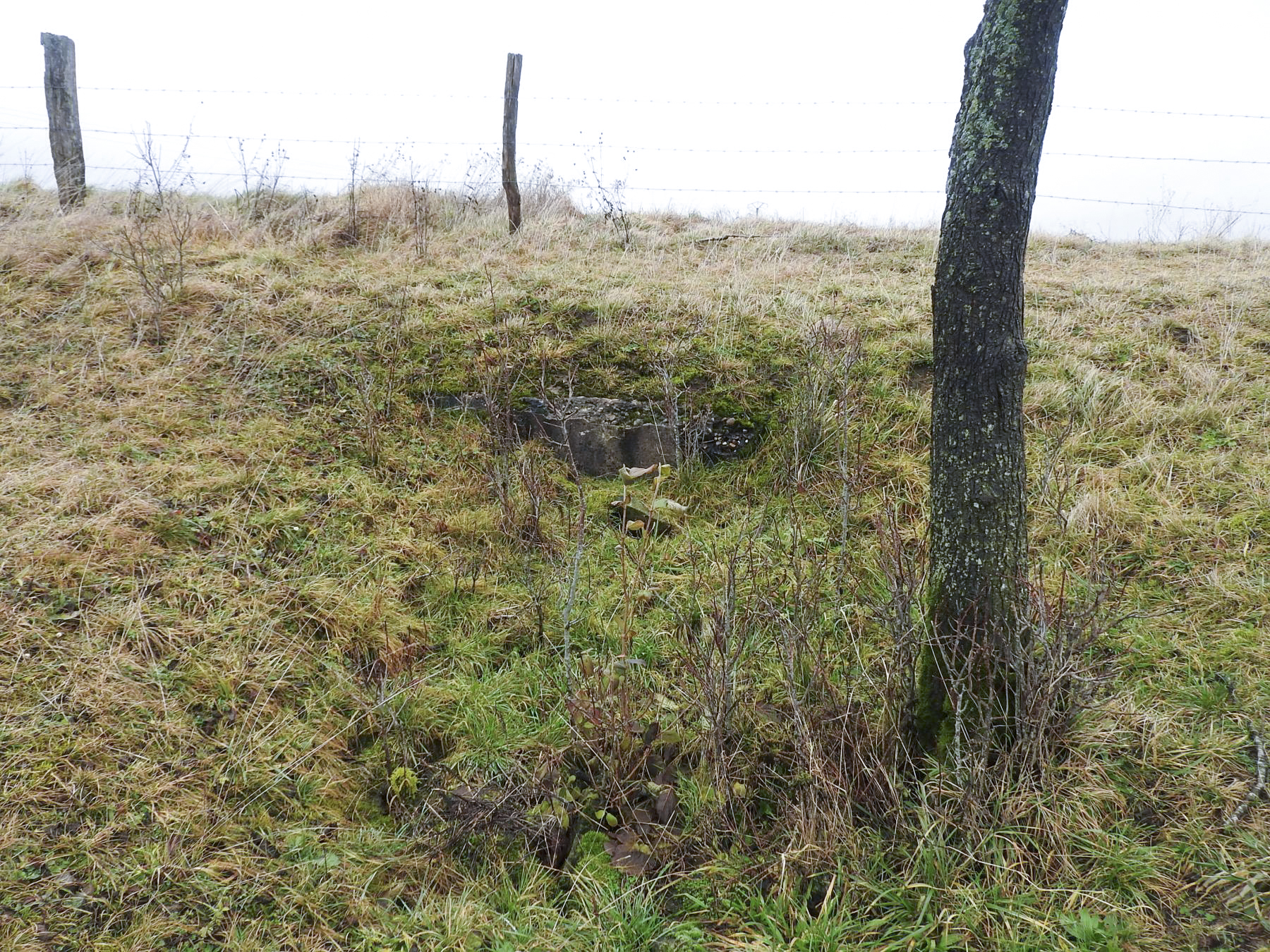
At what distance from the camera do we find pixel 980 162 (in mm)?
2859

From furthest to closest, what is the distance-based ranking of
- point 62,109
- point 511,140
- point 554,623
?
point 511,140 → point 62,109 → point 554,623

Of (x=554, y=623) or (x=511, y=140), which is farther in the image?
(x=511, y=140)

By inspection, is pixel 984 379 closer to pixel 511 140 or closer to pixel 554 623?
pixel 554 623

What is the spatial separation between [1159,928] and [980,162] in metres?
2.73

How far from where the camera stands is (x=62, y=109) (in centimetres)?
891

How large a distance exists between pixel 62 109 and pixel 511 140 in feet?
17.3

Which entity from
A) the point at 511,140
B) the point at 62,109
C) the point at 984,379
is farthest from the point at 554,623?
the point at 62,109

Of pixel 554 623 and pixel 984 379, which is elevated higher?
pixel 984 379

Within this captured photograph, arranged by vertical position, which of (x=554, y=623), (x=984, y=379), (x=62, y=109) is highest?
(x=62, y=109)

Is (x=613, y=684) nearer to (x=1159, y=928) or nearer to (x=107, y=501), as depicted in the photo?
(x=1159, y=928)

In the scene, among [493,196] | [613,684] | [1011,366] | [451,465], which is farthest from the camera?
[493,196]

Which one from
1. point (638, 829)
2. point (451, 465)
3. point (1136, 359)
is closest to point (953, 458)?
point (638, 829)

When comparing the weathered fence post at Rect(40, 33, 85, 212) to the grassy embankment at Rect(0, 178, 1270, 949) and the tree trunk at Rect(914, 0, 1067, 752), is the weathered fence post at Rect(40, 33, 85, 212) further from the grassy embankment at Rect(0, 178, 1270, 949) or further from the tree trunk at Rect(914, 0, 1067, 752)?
the tree trunk at Rect(914, 0, 1067, 752)

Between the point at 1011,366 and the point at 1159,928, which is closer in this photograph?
the point at 1159,928
